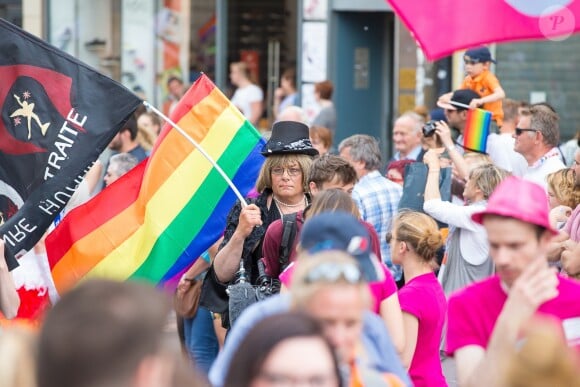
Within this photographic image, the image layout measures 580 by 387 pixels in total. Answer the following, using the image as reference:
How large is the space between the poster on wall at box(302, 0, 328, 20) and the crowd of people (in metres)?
5.68

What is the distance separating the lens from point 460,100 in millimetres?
10609

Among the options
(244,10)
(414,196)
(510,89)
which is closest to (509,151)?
(414,196)

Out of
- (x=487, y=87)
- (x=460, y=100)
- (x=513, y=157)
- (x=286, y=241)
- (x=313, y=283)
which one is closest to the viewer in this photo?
(x=313, y=283)

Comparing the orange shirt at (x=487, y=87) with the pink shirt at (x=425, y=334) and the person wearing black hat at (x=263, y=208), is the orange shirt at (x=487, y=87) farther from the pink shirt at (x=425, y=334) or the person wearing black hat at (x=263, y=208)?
the pink shirt at (x=425, y=334)

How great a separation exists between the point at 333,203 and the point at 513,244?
6.08ft

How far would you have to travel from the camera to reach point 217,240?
7.81 meters

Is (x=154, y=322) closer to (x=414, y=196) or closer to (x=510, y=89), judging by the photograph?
(x=414, y=196)

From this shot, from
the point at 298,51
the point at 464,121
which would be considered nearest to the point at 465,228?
the point at 464,121

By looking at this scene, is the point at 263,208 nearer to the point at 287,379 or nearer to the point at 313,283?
the point at 313,283

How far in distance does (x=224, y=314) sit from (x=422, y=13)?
202 cm

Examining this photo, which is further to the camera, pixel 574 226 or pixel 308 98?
pixel 308 98

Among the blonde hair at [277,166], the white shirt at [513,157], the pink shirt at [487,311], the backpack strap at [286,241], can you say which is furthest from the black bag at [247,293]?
the white shirt at [513,157]

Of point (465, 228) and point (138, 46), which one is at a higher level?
point (138, 46)

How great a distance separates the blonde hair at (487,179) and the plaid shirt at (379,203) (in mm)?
932
